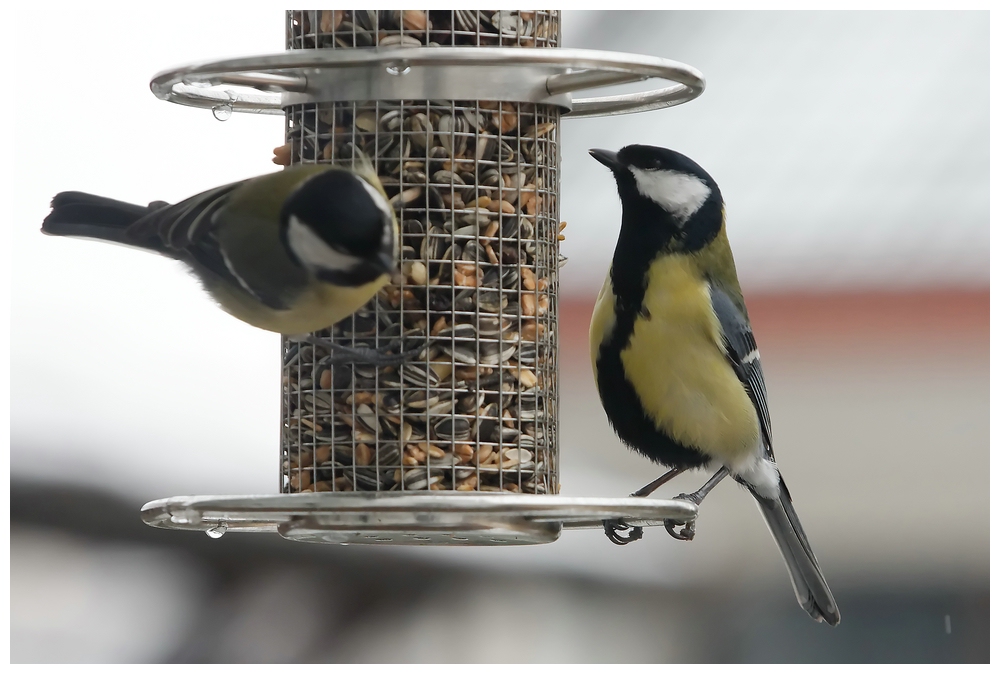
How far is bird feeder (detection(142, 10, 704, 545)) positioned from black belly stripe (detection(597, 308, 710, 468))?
1.34 feet

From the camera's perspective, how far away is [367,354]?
292cm

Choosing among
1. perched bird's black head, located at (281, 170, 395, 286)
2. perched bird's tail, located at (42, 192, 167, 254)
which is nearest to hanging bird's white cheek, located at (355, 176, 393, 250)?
perched bird's black head, located at (281, 170, 395, 286)

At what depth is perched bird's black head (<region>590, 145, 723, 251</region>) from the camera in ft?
11.1

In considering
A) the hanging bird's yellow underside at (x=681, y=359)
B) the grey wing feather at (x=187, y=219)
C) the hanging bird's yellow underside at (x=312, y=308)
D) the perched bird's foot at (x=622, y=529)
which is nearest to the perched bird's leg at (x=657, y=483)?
the hanging bird's yellow underside at (x=681, y=359)

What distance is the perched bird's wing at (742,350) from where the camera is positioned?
11.6 ft

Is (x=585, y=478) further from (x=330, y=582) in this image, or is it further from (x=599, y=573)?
(x=330, y=582)

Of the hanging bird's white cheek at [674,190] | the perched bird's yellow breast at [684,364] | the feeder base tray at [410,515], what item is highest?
the hanging bird's white cheek at [674,190]

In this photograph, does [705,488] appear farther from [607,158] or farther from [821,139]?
[821,139]

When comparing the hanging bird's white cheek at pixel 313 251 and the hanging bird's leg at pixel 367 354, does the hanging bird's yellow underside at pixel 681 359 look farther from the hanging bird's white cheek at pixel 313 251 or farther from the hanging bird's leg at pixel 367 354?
the hanging bird's white cheek at pixel 313 251

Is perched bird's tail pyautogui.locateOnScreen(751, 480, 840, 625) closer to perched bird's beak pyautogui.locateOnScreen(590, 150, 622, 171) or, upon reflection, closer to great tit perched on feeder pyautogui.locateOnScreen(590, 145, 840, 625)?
Answer: great tit perched on feeder pyautogui.locateOnScreen(590, 145, 840, 625)

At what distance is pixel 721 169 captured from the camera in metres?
8.55

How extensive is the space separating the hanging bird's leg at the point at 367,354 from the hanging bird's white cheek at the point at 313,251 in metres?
0.22

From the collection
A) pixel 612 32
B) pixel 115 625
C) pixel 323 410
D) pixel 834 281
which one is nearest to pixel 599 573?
pixel 115 625

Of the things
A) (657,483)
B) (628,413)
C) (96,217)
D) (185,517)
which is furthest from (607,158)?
(185,517)
